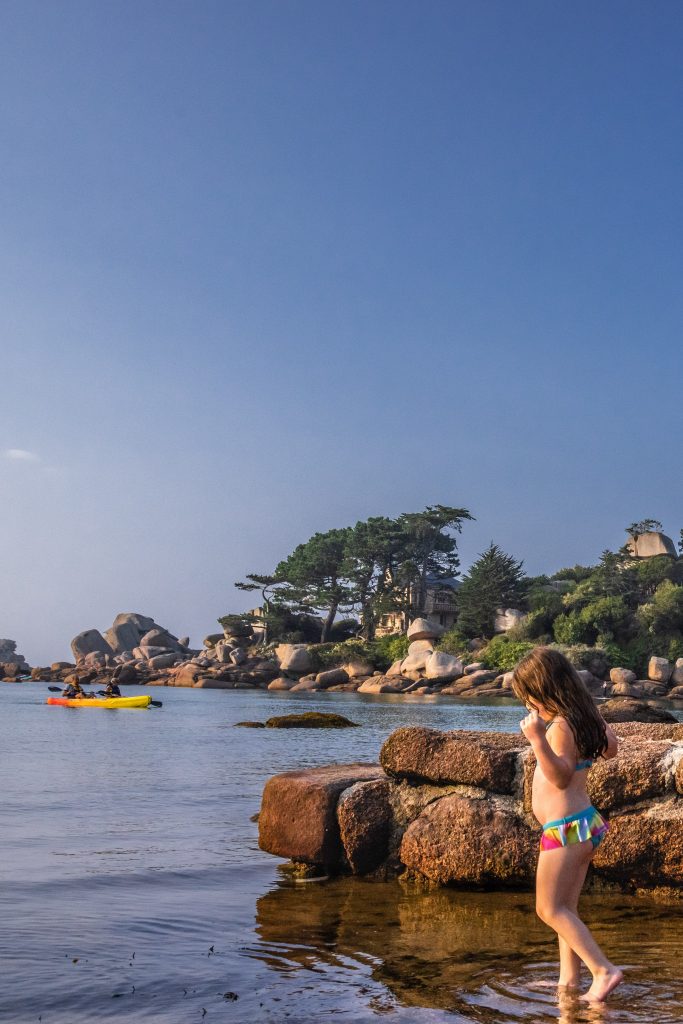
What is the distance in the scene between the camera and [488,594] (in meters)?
69.2

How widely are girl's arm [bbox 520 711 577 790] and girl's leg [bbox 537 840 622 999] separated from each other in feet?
0.97

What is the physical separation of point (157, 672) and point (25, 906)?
6873 cm

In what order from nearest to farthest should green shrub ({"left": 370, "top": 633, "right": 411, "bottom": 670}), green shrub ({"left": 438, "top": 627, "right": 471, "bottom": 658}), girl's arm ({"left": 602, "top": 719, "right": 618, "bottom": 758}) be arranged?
girl's arm ({"left": 602, "top": 719, "right": 618, "bottom": 758})
green shrub ({"left": 438, "top": 627, "right": 471, "bottom": 658})
green shrub ({"left": 370, "top": 633, "right": 411, "bottom": 670})

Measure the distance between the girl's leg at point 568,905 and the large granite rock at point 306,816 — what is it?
9.48 ft

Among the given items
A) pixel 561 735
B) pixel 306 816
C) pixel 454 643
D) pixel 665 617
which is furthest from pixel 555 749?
pixel 454 643

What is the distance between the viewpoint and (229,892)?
687 centimetres

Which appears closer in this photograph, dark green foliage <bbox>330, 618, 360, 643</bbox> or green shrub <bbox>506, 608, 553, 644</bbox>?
green shrub <bbox>506, 608, 553, 644</bbox>

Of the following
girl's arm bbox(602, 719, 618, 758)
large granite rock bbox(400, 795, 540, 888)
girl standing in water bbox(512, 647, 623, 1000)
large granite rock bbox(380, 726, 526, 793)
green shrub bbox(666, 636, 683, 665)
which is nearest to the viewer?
girl standing in water bbox(512, 647, 623, 1000)

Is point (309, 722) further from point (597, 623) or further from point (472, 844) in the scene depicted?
point (597, 623)

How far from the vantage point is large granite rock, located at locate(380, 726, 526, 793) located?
245 inches

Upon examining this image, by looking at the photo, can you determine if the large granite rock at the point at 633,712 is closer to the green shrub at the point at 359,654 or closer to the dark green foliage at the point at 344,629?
the green shrub at the point at 359,654

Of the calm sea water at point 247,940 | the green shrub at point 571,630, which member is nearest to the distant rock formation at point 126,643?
the green shrub at point 571,630

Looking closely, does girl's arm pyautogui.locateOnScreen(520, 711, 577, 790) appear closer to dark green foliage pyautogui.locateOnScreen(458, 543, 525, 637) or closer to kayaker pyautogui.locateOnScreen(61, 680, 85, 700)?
kayaker pyautogui.locateOnScreen(61, 680, 85, 700)

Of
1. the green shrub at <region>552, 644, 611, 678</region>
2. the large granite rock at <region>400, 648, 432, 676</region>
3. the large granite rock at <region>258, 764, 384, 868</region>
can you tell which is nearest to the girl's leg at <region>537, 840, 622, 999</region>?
the large granite rock at <region>258, 764, 384, 868</region>
